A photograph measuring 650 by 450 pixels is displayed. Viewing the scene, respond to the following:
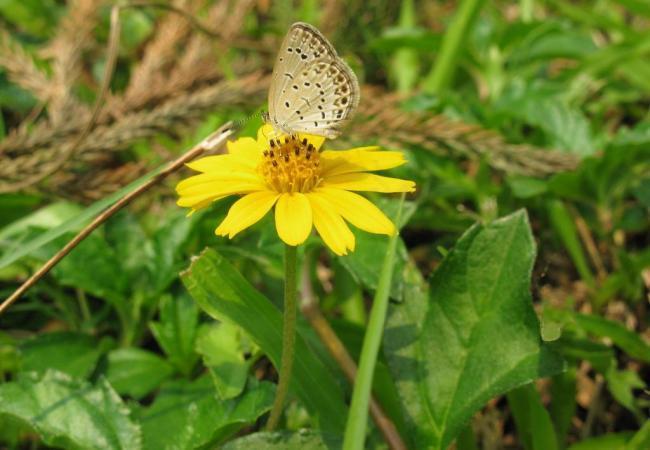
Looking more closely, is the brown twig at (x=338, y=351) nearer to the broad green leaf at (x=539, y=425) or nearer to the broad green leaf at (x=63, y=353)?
the broad green leaf at (x=539, y=425)

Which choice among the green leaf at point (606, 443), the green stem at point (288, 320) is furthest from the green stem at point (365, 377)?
the green leaf at point (606, 443)

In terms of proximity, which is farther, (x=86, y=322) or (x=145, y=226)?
(x=145, y=226)

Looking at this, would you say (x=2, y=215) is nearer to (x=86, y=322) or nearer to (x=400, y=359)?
(x=86, y=322)

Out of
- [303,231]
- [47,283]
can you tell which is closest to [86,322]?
[47,283]

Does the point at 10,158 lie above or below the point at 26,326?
above

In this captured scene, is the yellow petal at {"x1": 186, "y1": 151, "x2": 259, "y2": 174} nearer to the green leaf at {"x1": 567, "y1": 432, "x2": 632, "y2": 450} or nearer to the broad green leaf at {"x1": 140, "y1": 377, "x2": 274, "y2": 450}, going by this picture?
the broad green leaf at {"x1": 140, "y1": 377, "x2": 274, "y2": 450}

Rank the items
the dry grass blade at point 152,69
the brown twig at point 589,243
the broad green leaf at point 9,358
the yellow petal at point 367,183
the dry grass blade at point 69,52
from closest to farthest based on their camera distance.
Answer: the yellow petal at point 367,183 < the broad green leaf at point 9,358 < the brown twig at point 589,243 < the dry grass blade at point 69,52 < the dry grass blade at point 152,69

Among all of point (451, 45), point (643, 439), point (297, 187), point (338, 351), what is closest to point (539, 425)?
point (643, 439)
